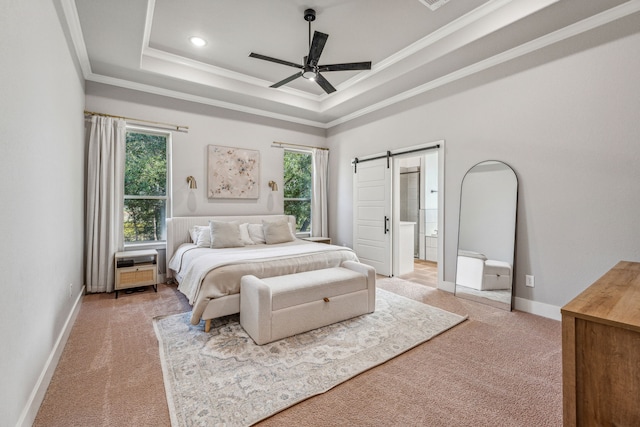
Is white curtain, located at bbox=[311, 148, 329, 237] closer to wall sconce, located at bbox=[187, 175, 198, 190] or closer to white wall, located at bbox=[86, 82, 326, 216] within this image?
white wall, located at bbox=[86, 82, 326, 216]

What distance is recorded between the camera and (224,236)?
3980 mm

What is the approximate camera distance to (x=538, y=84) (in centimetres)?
308

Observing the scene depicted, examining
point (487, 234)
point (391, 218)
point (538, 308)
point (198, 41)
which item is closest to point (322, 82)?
point (198, 41)

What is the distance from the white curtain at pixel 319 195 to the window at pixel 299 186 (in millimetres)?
141

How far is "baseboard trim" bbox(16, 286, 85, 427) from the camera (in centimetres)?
147

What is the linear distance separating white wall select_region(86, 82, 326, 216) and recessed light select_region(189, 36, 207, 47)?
1212mm

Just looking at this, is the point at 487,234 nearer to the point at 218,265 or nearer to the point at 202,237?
the point at 218,265

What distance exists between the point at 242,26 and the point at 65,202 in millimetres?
2600

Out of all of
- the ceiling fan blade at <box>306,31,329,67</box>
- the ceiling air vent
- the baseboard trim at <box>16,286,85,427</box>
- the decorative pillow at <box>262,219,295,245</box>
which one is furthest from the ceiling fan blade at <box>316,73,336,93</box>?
the baseboard trim at <box>16,286,85,427</box>

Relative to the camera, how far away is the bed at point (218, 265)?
2.65m

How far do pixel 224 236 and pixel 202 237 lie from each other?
0.34m

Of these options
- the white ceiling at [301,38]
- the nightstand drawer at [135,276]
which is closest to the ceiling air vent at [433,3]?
the white ceiling at [301,38]

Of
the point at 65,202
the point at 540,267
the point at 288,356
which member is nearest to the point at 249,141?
the point at 65,202

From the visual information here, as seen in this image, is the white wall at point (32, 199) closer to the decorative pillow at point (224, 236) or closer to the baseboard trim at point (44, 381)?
the baseboard trim at point (44, 381)
